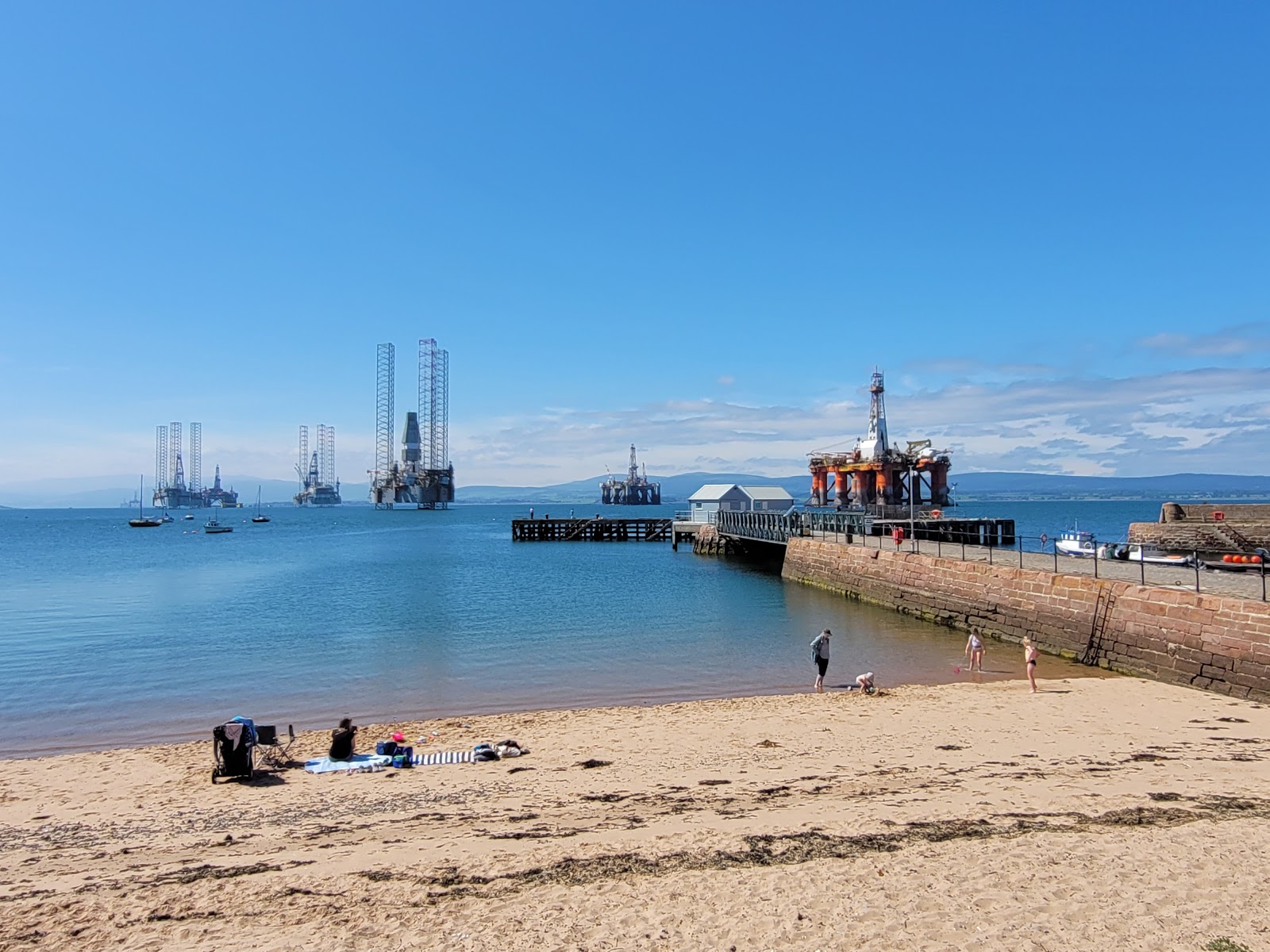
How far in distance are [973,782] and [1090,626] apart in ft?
33.8

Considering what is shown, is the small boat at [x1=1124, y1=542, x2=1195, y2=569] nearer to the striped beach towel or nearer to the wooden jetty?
the striped beach towel

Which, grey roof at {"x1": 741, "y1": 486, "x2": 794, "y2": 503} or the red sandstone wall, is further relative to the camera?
grey roof at {"x1": 741, "y1": 486, "x2": 794, "y2": 503}

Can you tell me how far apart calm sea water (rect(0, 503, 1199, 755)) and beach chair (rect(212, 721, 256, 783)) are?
12.2 feet

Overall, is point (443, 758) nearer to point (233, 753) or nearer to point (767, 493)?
point (233, 753)

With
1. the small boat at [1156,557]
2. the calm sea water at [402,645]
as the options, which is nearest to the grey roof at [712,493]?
the calm sea water at [402,645]

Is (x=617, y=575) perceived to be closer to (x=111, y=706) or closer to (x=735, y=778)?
(x=111, y=706)

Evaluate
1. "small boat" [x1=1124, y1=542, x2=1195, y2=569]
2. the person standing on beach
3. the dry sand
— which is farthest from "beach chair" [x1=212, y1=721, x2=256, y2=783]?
"small boat" [x1=1124, y1=542, x2=1195, y2=569]

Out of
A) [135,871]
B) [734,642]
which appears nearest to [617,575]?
[734,642]

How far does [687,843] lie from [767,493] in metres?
53.9

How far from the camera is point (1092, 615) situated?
701 inches

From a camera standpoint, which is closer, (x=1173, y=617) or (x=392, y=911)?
(x=392, y=911)

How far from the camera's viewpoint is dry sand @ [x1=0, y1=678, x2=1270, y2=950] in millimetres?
5848

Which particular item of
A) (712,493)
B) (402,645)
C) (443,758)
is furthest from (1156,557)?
(712,493)

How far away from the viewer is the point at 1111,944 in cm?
547
